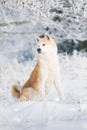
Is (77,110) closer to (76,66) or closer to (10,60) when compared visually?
(76,66)

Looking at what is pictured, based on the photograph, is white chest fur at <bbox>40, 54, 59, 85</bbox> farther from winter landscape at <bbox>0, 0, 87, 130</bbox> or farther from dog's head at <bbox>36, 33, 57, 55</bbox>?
winter landscape at <bbox>0, 0, 87, 130</bbox>

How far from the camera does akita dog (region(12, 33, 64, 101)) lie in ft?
24.7

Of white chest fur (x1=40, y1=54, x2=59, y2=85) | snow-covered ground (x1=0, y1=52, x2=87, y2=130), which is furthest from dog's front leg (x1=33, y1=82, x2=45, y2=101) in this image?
snow-covered ground (x1=0, y1=52, x2=87, y2=130)

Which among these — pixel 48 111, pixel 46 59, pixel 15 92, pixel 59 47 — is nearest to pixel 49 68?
pixel 46 59

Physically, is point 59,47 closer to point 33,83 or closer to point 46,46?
point 46,46

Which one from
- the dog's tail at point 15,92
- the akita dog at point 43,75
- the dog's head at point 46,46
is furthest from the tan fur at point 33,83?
the dog's head at point 46,46

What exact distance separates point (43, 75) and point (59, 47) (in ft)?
20.7

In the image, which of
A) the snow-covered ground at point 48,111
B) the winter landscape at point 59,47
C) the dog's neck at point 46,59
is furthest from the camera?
the dog's neck at point 46,59

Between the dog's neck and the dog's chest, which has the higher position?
the dog's neck

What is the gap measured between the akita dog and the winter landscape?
0.60ft

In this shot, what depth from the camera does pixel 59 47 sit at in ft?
45.4

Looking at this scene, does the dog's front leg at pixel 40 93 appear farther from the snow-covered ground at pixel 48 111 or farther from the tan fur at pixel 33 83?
the snow-covered ground at pixel 48 111

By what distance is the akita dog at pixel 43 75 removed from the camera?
24.7 ft

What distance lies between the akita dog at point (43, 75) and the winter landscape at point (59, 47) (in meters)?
0.18
